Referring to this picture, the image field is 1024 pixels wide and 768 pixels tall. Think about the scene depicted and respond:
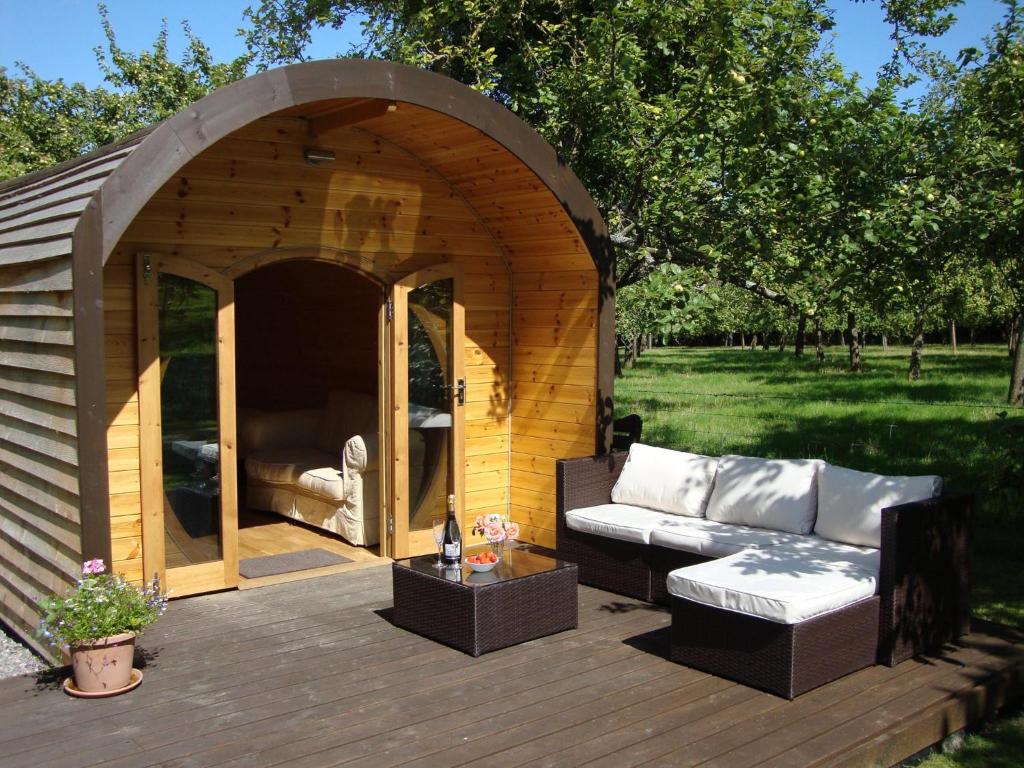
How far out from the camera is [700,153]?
28.0 feet

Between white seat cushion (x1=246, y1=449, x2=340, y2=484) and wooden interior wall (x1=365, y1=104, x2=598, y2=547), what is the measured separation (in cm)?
167

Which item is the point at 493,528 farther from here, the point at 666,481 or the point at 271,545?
the point at 271,545

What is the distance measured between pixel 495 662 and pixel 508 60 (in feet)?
22.8

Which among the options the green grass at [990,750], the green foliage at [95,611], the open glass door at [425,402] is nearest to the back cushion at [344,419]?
the open glass door at [425,402]

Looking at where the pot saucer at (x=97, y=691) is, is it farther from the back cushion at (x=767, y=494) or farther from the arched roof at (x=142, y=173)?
the back cushion at (x=767, y=494)

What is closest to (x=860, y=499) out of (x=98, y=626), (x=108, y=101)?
(x=98, y=626)

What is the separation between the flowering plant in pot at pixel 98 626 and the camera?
3.97 m

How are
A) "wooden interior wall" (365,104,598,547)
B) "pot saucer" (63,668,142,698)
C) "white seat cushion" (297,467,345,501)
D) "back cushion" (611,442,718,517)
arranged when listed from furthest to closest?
"white seat cushion" (297,467,345,501) → "wooden interior wall" (365,104,598,547) → "back cushion" (611,442,718,517) → "pot saucer" (63,668,142,698)

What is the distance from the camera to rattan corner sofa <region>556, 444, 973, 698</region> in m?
4.10

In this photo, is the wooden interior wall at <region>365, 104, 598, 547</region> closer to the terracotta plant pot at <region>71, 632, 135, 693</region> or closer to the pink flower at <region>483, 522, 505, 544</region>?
the pink flower at <region>483, 522, 505, 544</region>

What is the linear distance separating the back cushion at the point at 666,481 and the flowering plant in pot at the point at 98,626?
2.91 metres

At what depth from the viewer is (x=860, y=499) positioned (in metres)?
4.80

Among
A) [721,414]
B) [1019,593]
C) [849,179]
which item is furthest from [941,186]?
[721,414]

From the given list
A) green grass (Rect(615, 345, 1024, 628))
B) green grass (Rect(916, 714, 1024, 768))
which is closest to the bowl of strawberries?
green grass (Rect(916, 714, 1024, 768))
